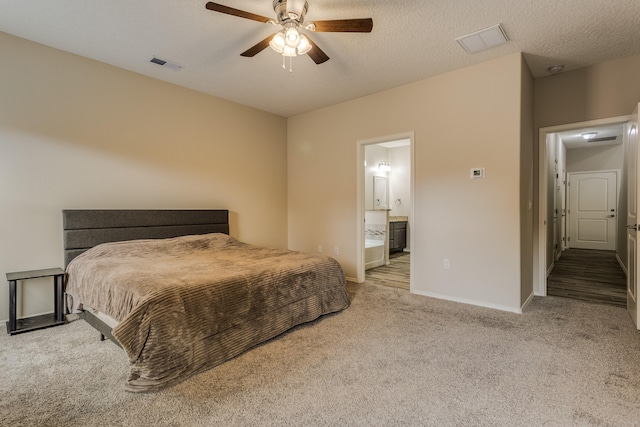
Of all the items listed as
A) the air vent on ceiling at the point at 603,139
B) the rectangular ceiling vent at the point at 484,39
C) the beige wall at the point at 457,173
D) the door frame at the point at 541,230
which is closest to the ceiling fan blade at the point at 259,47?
the rectangular ceiling vent at the point at 484,39

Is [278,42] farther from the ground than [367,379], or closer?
farther from the ground

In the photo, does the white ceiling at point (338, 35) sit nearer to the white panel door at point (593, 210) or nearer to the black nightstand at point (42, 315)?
the black nightstand at point (42, 315)

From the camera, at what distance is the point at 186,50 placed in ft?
10.4

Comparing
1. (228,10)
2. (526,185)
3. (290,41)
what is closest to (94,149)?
(228,10)

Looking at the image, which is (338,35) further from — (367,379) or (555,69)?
(367,379)

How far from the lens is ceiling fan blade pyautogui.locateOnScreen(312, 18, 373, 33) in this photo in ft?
6.98

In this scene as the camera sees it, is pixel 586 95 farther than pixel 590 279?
No

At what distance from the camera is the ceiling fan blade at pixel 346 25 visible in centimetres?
213

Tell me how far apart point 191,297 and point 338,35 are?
2516 mm

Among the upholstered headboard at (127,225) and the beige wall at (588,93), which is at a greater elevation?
the beige wall at (588,93)

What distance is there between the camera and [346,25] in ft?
7.20

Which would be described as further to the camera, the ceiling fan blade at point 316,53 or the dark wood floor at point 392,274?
the dark wood floor at point 392,274

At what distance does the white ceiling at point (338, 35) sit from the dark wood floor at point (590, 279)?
2715 millimetres

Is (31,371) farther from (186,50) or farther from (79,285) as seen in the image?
(186,50)
